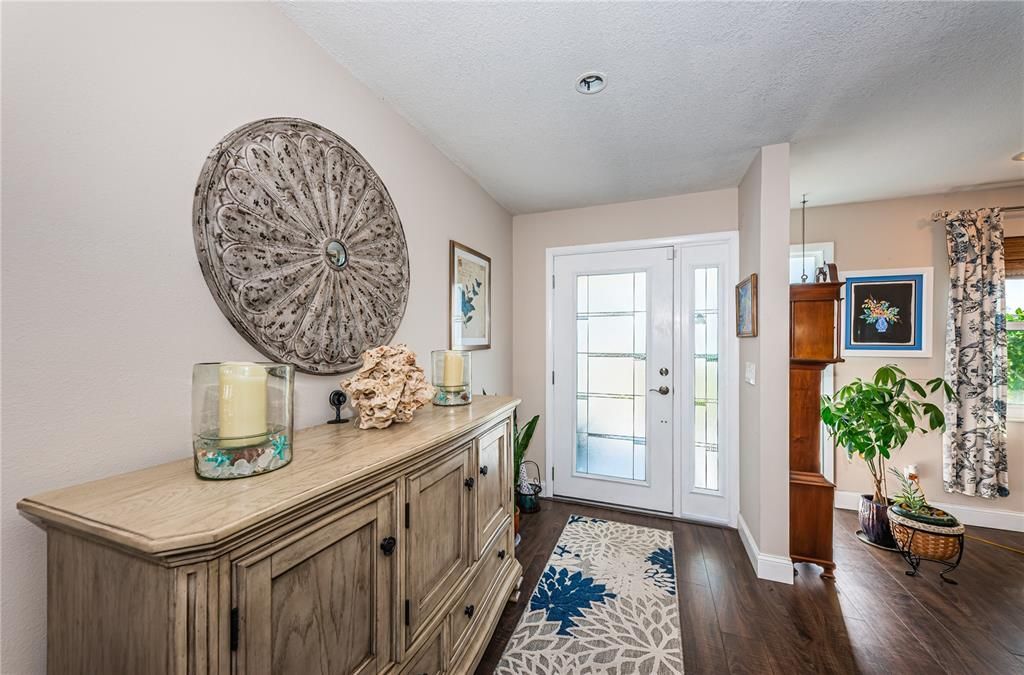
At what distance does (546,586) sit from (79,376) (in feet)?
6.86

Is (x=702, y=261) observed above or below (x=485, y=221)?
below

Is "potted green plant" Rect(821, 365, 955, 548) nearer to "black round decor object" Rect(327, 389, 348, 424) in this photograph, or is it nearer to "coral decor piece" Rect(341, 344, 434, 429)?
"coral decor piece" Rect(341, 344, 434, 429)

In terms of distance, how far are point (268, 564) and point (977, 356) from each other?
4174 mm

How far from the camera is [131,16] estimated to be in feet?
2.85

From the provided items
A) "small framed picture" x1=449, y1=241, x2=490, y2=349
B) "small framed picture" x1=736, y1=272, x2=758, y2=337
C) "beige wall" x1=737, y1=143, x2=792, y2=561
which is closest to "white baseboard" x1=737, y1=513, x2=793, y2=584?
"beige wall" x1=737, y1=143, x2=792, y2=561

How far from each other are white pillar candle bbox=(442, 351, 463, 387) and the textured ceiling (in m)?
1.14

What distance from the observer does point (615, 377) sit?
3047mm

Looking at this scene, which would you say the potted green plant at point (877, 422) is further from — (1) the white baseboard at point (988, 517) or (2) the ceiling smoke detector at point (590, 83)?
(2) the ceiling smoke detector at point (590, 83)

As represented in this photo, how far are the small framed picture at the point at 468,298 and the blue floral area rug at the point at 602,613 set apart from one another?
1.45m

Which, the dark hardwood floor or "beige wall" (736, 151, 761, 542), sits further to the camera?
"beige wall" (736, 151, 761, 542)

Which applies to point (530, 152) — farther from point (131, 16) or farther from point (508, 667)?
point (508, 667)

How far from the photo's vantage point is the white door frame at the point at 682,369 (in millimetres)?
2701

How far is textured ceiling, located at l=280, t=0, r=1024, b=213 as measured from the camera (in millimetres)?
1261

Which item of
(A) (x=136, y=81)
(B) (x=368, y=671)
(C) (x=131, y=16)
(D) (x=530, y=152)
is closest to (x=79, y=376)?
(A) (x=136, y=81)
